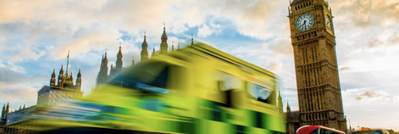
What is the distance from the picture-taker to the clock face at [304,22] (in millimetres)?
50875

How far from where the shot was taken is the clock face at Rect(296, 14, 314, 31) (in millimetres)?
50875

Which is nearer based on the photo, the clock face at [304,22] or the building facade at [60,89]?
the building facade at [60,89]

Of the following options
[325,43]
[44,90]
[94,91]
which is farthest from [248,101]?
[44,90]

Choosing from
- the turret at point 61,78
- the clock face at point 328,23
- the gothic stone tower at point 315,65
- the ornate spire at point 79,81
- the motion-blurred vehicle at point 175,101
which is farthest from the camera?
the ornate spire at point 79,81

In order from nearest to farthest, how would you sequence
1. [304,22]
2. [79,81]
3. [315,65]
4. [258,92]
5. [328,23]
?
[258,92] → [315,65] → [304,22] → [328,23] → [79,81]

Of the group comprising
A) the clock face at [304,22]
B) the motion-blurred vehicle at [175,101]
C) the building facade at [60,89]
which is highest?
the clock face at [304,22]

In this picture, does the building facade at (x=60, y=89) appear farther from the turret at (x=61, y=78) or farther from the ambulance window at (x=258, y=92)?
the ambulance window at (x=258, y=92)

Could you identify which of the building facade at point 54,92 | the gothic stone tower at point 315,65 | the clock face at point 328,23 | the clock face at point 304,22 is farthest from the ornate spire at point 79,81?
the clock face at point 328,23

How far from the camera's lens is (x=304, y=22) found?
169 feet

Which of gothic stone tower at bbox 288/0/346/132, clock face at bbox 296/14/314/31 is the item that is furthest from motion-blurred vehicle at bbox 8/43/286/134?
clock face at bbox 296/14/314/31

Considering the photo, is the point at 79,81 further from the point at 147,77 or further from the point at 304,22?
the point at 147,77

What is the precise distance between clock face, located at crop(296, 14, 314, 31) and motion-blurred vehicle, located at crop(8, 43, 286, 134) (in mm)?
45078

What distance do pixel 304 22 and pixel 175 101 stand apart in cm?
4863

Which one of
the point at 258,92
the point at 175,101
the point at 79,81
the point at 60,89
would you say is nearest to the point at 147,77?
the point at 175,101
